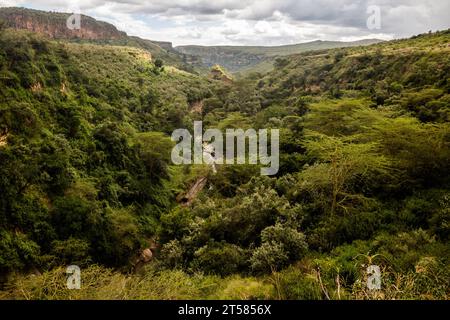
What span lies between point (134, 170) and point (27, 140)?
34.3 ft

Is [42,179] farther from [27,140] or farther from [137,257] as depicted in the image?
[137,257]

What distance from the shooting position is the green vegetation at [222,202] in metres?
10.8

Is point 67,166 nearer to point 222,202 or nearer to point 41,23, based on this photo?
point 222,202

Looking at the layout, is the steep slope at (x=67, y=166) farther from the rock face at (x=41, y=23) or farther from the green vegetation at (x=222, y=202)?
the rock face at (x=41, y=23)

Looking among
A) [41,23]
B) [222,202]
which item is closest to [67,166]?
[222,202]

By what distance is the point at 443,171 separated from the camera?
17.2 m

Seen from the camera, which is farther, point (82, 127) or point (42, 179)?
point (82, 127)

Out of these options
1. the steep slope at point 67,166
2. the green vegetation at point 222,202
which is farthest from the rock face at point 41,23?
the green vegetation at point 222,202

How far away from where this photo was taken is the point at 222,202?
2348cm

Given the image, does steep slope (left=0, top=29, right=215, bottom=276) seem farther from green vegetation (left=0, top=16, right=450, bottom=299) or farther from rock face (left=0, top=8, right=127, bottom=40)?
rock face (left=0, top=8, right=127, bottom=40)

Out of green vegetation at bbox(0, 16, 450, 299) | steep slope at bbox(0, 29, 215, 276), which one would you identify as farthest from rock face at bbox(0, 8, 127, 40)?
green vegetation at bbox(0, 16, 450, 299)

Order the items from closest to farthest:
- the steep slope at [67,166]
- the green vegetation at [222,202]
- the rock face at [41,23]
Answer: the green vegetation at [222,202] → the steep slope at [67,166] → the rock face at [41,23]
